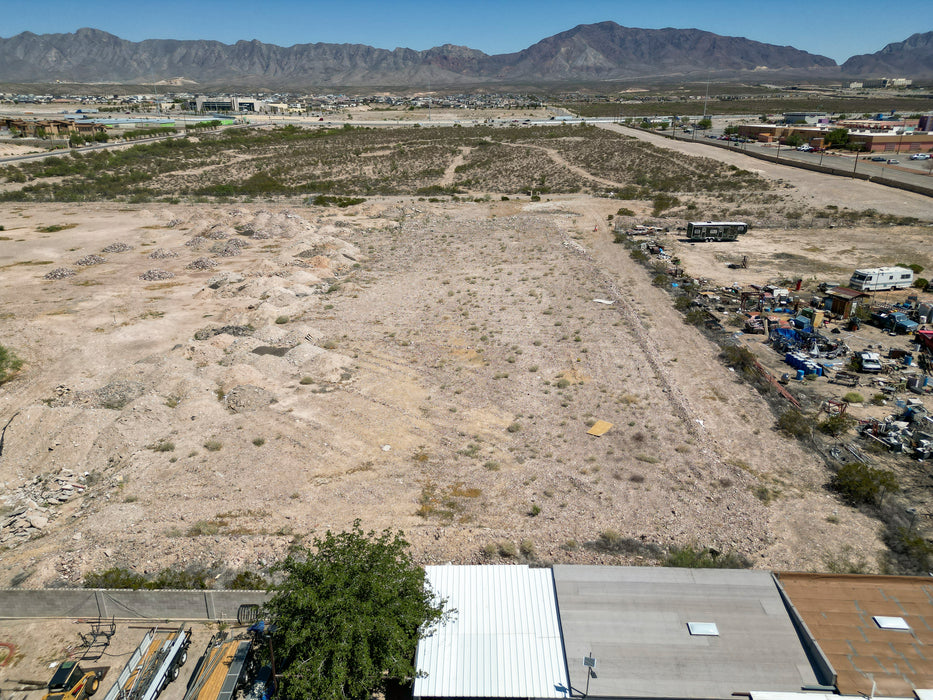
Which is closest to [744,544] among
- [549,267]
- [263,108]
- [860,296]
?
[860,296]

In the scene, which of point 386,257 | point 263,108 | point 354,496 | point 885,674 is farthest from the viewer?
point 263,108

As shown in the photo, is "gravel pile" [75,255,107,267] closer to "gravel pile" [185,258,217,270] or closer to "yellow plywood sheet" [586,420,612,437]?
"gravel pile" [185,258,217,270]

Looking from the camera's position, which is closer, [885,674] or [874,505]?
[885,674]

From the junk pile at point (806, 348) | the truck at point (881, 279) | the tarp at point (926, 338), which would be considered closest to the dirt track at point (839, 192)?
the truck at point (881, 279)

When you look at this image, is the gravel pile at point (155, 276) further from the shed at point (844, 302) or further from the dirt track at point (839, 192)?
the dirt track at point (839, 192)

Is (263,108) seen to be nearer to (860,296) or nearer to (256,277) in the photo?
(256,277)

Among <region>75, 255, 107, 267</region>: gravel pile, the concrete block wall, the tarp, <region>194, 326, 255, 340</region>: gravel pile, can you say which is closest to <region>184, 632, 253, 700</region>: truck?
the concrete block wall

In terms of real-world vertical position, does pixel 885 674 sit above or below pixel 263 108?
below
